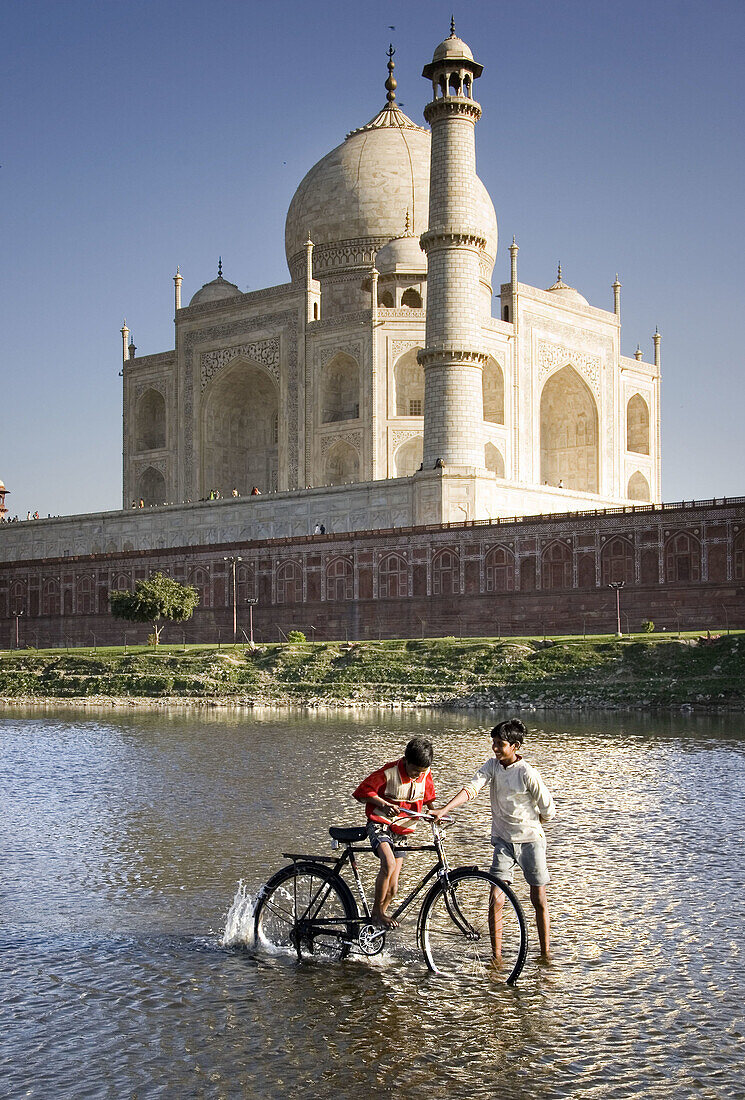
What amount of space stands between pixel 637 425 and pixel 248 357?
17.8 m

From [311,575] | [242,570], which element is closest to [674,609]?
[311,575]

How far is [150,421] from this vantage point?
60344mm

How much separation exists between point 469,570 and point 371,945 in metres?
32.2

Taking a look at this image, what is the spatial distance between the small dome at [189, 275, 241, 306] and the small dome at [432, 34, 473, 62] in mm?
19830

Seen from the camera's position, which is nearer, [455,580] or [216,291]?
[455,580]

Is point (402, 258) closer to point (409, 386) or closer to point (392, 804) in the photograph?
point (409, 386)

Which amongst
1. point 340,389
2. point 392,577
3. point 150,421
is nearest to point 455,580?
point 392,577

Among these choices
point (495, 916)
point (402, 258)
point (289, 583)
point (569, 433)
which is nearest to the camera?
point (495, 916)

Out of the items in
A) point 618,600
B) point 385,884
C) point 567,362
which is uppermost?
point 567,362

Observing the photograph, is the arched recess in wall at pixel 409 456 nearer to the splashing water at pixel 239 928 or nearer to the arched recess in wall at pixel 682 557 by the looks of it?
the arched recess in wall at pixel 682 557

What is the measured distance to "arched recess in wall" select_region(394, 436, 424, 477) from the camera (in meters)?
50.0

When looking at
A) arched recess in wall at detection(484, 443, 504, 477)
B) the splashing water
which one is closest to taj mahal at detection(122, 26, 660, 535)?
arched recess in wall at detection(484, 443, 504, 477)

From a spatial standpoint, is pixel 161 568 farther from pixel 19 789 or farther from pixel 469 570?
pixel 19 789

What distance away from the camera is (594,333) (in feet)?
182
